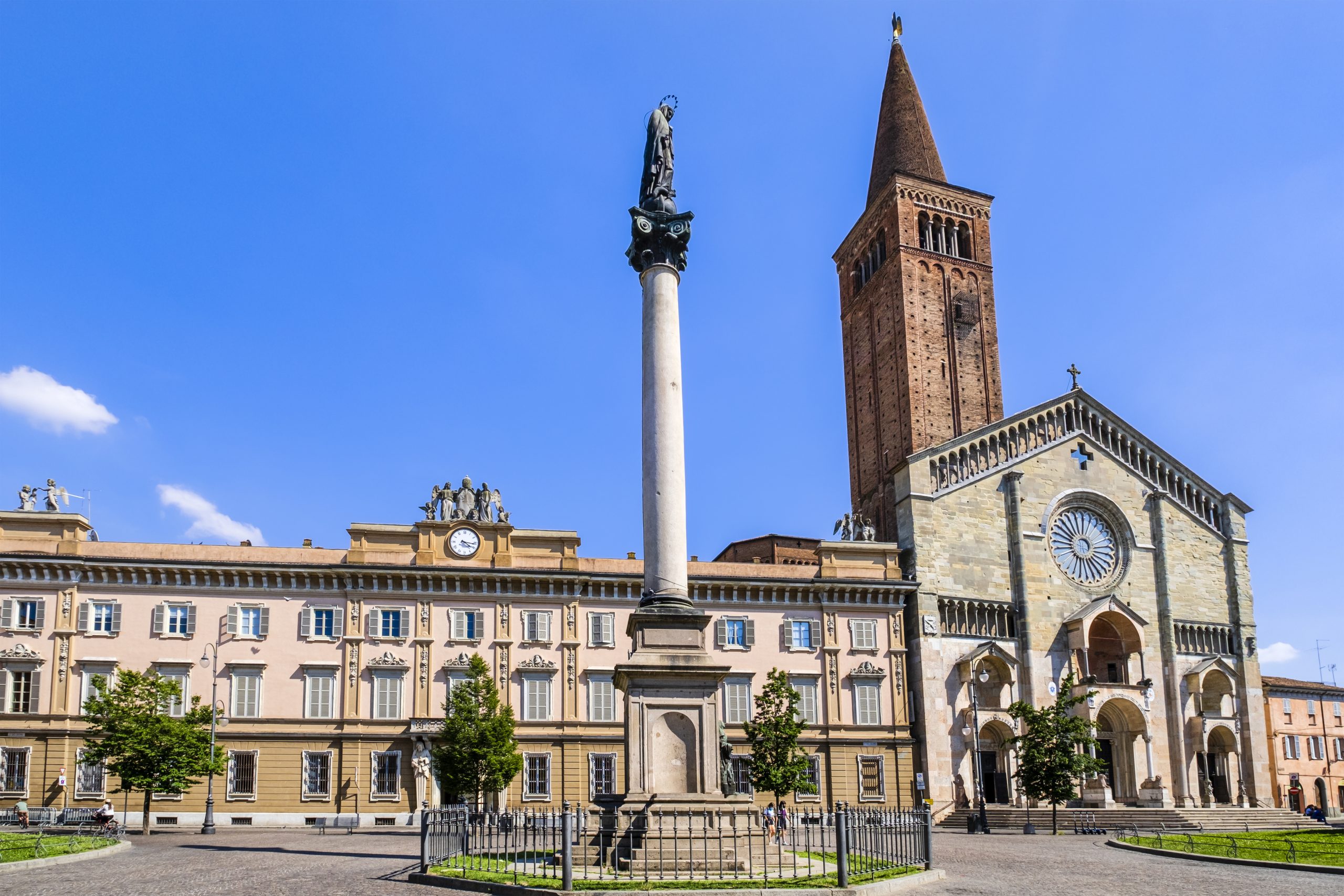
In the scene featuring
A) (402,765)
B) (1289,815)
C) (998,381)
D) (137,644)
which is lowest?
(1289,815)

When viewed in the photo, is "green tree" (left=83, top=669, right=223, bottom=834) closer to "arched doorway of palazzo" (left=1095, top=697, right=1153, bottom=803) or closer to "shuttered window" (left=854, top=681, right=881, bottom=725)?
"shuttered window" (left=854, top=681, right=881, bottom=725)

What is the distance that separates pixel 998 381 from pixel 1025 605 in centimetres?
1617

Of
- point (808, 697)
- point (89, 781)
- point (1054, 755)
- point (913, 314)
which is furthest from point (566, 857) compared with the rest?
point (913, 314)

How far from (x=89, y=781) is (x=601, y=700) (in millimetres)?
19969

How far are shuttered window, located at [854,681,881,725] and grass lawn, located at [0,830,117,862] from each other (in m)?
31.5

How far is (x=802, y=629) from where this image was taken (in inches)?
2126

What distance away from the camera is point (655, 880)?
20.0 m

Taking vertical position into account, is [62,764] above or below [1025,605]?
below

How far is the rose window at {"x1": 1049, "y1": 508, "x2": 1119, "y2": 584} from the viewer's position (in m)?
59.5

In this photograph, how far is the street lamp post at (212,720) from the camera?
40.7 m

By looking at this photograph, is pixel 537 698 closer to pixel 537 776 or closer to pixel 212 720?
pixel 537 776

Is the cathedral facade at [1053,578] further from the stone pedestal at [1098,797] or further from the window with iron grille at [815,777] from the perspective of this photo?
the window with iron grille at [815,777]

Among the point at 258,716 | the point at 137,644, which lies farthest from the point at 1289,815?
the point at 137,644

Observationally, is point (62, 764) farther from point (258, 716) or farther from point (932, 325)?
point (932, 325)
